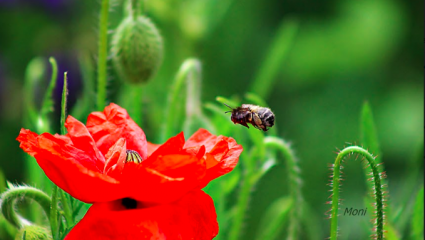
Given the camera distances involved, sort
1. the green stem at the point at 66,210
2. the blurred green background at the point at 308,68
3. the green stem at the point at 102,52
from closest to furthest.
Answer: the green stem at the point at 66,210, the green stem at the point at 102,52, the blurred green background at the point at 308,68

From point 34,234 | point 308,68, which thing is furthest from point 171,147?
point 308,68

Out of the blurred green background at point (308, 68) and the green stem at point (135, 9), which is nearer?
the green stem at point (135, 9)

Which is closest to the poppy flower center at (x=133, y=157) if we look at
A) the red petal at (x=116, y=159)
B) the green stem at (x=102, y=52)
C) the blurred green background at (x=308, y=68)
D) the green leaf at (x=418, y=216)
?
the red petal at (x=116, y=159)

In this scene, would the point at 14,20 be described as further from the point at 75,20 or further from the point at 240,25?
the point at 240,25

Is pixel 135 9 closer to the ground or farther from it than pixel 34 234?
farther from it

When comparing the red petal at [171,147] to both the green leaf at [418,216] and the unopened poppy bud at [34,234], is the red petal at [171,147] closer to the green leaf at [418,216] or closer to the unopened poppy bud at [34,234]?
the unopened poppy bud at [34,234]

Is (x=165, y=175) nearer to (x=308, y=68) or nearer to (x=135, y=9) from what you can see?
(x=135, y=9)

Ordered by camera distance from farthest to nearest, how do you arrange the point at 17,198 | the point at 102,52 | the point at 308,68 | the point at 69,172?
the point at 308,68, the point at 102,52, the point at 17,198, the point at 69,172
